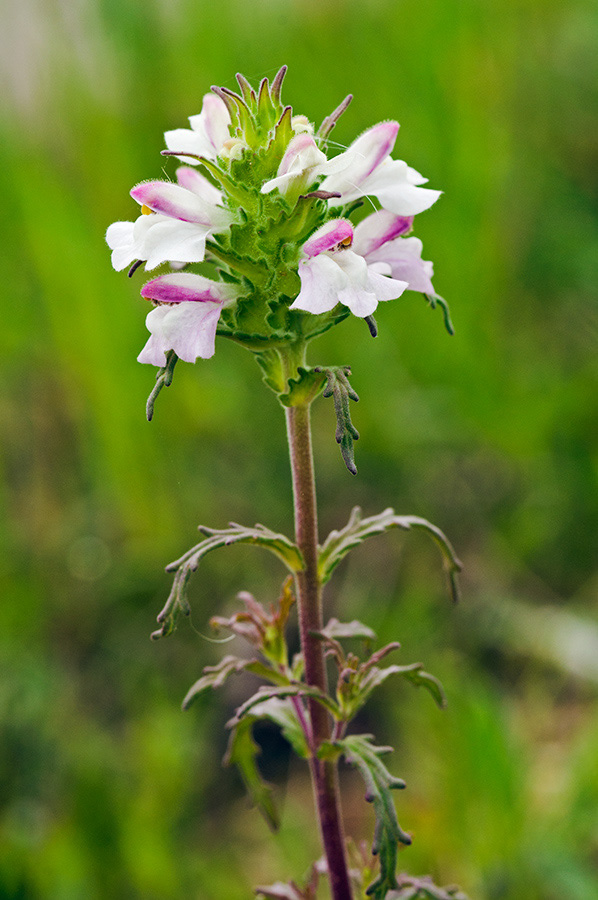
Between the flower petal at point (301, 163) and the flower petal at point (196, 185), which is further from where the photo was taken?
the flower petal at point (196, 185)

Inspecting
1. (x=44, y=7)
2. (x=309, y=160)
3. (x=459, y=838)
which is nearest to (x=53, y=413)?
(x=44, y=7)

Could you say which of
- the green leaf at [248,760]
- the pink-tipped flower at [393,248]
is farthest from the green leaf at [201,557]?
the pink-tipped flower at [393,248]

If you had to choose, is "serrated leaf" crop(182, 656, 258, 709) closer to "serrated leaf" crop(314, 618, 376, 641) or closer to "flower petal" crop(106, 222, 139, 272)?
"serrated leaf" crop(314, 618, 376, 641)

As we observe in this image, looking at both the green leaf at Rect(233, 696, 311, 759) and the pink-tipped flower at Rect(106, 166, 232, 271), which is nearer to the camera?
the pink-tipped flower at Rect(106, 166, 232, 271)

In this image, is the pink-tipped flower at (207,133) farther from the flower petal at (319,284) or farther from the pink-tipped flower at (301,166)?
the flower petal at (319,284)

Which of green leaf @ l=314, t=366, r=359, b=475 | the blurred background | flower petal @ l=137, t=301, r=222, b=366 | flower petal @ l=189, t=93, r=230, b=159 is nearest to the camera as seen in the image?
green leaf @ l=314, t=366, r=359, b=475

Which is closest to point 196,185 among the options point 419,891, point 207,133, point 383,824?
point 207,133

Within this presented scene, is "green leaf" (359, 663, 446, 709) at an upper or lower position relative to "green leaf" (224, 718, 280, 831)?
upper

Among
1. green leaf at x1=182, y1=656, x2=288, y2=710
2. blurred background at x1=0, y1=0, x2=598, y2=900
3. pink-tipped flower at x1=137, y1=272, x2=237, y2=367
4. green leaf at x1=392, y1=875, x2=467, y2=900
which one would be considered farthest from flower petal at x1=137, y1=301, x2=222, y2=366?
blurred background at x1=0, y1=0, x2=598, y2=900
